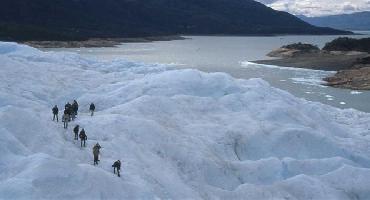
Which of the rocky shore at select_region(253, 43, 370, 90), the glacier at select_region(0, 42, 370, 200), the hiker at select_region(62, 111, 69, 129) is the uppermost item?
the hiker at select_region(62, 111, 69, 129)

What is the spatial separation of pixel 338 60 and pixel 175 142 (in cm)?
9256

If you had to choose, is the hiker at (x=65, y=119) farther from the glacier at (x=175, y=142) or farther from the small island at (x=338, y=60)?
the small island at (x=338, y=60)

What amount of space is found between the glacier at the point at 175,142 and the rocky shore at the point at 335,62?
121 ft

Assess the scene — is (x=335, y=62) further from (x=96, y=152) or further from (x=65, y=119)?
(x=96, y=152)

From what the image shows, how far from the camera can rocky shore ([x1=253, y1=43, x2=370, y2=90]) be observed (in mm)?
81312

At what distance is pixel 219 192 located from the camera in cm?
2705

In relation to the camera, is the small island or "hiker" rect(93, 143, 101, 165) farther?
the small island

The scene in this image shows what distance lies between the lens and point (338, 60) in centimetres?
11556

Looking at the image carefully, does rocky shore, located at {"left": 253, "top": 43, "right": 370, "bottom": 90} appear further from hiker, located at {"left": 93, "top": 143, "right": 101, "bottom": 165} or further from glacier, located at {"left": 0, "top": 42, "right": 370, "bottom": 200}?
hiker, located at {"left": 93, "top": 143, "right": 101, "bottom": 165}

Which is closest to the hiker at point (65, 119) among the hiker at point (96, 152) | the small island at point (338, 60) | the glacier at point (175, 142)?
the glacier at point (175, 142)

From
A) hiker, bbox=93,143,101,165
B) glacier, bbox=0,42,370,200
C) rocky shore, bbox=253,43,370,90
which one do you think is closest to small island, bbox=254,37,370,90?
rocky shore, bbox=253,43,370,90

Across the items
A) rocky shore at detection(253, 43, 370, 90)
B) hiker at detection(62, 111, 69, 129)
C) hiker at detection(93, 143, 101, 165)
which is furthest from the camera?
rocky shore at detection(253, 43, 370, 90)

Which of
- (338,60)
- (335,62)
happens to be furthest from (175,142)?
(338,60)

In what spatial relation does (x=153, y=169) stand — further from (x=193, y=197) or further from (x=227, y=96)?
(x=227, y=96)
